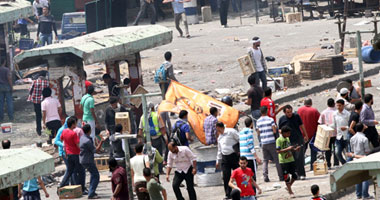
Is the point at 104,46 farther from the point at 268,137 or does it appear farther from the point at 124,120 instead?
the point at 268,137

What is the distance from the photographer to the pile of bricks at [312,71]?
2538cm

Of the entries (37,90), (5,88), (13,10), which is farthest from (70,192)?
(13,10)

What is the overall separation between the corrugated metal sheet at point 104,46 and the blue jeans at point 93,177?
3.77m

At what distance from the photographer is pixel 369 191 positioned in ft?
50.7

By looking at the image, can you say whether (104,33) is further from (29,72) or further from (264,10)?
(264,10)

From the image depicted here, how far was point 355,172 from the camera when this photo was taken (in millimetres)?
9984

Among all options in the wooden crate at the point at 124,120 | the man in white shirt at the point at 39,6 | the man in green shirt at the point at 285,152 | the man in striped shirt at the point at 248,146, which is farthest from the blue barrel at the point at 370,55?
the man in white shirt at the point at 39,6

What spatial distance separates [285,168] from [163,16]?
25.1 meters

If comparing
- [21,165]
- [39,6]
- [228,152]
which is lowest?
[228,152]

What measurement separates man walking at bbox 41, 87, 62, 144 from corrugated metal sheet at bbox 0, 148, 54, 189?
905cm

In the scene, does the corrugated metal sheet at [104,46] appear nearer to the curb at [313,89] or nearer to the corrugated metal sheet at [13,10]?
the curb at [313,89]

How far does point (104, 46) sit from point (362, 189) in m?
7.92

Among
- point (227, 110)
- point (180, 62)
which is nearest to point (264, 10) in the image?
point (180, 62)

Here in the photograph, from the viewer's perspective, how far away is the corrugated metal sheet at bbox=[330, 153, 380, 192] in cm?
969
